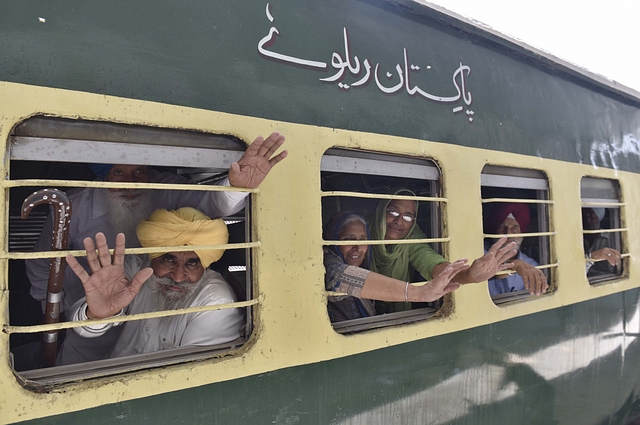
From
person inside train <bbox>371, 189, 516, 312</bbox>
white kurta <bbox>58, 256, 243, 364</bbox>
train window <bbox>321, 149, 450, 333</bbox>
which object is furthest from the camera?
person inside train <bbox>371, 189, 516, 312</bbox>

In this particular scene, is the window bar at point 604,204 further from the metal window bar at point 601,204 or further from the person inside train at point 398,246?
the person inside train at point 398,246

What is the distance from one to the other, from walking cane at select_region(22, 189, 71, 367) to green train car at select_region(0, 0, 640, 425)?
0.11m

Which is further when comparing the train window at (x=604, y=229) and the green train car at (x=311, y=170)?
the train window at (x=604, y=229)

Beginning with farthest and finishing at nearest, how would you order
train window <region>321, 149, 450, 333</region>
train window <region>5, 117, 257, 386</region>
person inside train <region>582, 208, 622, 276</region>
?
person inside train <region>582, 208, 622, 276</region>, train window <region>321, 149, 450, 333</region>, train window <region>5, 117, 257, 386</region>

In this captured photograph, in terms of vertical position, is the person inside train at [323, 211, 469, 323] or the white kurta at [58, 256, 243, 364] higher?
the person inside train at [323, 211, 469, 323]

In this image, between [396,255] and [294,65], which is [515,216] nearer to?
[396,255]

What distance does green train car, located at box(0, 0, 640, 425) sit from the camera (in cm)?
144

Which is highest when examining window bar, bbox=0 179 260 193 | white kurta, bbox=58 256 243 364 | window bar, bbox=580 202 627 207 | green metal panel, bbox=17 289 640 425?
window bar, bbox=580 202 627 207

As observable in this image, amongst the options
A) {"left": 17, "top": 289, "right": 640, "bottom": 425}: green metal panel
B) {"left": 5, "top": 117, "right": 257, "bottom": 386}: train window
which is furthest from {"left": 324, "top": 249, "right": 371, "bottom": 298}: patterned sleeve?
{"left": 5, "top": 117, "right": 257, "bottom": 386}: train window

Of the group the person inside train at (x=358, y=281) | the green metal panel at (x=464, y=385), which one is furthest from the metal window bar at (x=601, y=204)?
the person inside train at (x=358, y=281)

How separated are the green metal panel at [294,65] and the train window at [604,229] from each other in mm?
501

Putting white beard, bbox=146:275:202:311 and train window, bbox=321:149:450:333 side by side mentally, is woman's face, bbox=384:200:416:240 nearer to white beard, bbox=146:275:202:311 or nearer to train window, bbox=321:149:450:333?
train window, bbox=321:149:450:333

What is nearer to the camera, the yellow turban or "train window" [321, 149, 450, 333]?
the yellow turban

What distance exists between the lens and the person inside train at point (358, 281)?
2.03 m
